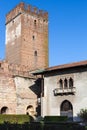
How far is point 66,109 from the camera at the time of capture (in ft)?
102

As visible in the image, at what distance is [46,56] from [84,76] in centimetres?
1862

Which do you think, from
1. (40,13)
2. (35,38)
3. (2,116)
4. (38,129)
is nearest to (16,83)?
(2,116)

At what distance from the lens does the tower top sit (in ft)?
153

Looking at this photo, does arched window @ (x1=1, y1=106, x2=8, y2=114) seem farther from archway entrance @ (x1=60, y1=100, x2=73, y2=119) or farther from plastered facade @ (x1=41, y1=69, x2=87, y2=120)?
archway entrance @ (x1=60, y1=100, x2=73, y2=119)

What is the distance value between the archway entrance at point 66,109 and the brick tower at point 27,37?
44.5ft

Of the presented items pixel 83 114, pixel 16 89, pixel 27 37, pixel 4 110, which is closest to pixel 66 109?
pixel 83 114

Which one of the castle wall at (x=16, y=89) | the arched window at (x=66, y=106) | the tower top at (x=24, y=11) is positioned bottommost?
the arched window at (x=66, y=106)

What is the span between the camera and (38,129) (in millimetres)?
11820

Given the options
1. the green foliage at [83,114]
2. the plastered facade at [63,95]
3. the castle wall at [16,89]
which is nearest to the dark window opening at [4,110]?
the castle wall at [16,89]

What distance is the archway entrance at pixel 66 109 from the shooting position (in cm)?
3052

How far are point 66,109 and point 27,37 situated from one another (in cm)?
1794

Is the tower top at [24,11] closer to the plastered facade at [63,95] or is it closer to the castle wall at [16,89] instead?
the castle wall at [16,89]

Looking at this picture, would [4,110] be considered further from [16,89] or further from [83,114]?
[83,114]

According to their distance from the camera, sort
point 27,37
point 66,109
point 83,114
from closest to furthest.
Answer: point 83,114 < point 66,109 < point 27,37
